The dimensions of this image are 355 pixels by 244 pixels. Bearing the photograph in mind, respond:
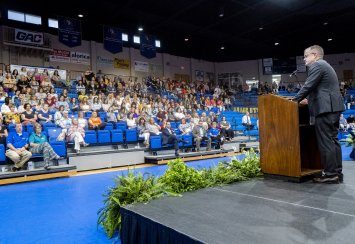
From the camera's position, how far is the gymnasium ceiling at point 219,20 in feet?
37.3

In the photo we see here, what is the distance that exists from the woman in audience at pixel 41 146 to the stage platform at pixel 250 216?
4.38 metres

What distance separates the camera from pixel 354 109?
1424 centimetres

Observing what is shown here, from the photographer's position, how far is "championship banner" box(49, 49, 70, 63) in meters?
13.8

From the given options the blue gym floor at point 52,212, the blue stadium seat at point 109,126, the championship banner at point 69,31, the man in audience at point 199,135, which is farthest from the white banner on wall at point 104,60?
the blue gym floor at point 52,212

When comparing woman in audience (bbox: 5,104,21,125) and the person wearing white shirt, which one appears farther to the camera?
the person wearing white shirt

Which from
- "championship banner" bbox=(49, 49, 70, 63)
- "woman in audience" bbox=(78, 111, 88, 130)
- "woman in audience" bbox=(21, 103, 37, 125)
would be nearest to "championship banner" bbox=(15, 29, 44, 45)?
"championship banner" bbox=(49, 49, 70, 63)

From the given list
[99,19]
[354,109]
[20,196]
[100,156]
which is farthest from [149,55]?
[20,196]

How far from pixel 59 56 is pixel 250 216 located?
14.2 metres

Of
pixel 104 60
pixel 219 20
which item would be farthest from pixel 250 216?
pixel 104 60

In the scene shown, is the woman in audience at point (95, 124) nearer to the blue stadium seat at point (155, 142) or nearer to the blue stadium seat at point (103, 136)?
the blue stadium seat at point (103, 136)

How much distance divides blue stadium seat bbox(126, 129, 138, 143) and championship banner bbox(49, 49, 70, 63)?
8.05m

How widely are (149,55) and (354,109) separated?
417 inches

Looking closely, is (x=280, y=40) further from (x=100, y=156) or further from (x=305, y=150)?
(x=305, y=150)

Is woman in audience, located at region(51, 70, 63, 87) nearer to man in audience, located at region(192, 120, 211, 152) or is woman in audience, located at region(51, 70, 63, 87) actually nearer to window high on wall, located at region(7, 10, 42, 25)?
window high on wall, located at region(7, 10, 42, 25)
